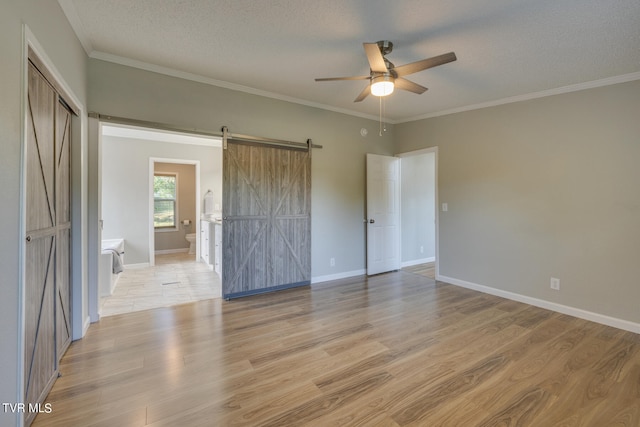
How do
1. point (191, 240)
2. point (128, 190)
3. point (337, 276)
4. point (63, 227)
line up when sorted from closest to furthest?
point (63, 227)
point (337, 276)
point (128, 190)
point (191, 240)

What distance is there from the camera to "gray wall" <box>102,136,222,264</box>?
5.59 m

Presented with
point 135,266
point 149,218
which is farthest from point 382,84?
point 135,266

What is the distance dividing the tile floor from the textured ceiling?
2750 mm

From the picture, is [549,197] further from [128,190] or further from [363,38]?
[128,190]

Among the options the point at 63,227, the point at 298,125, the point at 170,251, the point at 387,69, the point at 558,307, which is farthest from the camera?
the point at 170,251

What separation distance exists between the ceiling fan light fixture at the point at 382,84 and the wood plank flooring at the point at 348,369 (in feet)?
7.37

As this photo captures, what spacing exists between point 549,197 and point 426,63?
2470 mm

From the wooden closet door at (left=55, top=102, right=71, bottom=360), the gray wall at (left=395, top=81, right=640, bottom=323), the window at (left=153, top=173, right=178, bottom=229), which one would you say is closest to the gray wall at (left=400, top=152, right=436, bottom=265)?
the gray wall at (left=395, top=81, right=640, bottom=323)


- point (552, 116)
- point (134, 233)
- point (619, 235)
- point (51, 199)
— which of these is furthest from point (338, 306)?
point (134, 233)

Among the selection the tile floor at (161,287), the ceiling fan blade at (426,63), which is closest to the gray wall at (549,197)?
the ceiling fan blade at (426,63)

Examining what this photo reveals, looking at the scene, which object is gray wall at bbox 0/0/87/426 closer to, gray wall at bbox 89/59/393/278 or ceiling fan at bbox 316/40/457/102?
gray wall at bbox 89/59/393/278

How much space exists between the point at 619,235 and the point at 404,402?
3011 mm

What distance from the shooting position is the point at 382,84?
253 centimetres

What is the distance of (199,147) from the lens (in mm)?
6426
